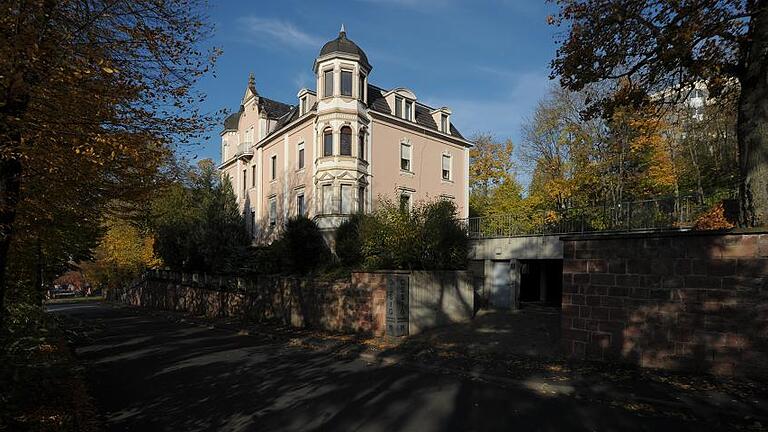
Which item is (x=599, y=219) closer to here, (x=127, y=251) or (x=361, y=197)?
(x=361, y=197)

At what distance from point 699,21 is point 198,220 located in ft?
88.6

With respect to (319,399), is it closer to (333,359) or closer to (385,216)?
(333,359)

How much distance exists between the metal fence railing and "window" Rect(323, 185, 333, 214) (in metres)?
8.81

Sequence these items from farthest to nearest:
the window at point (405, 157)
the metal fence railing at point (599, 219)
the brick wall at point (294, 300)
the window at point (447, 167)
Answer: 1. the window at point (447, 167)
2. the window at point (405, 157)
3. the brick wall at point (294, 300)
4. the metal fence railing at point (599, 219)

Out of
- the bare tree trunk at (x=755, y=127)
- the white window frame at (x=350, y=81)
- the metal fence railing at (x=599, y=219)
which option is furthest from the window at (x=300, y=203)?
the bare tree trunk at (x=755, y=127)

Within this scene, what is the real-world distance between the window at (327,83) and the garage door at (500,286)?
45.8 feet

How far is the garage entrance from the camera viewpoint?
19.7 meters

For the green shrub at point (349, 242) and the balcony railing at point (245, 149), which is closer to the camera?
the green shrub at point (349, 242)

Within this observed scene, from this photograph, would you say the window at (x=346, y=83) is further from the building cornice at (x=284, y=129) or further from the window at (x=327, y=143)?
the window at (x=327, y=143)

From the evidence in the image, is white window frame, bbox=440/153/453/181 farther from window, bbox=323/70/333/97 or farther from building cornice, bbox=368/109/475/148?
window, bbox=323/70/333/97

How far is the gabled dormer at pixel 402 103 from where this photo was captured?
28250 millimetres

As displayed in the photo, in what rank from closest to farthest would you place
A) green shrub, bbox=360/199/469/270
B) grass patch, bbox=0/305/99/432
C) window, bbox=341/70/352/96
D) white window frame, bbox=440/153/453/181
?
1. grass patch, bbox=0/305/99/432
2. green shrub, bbox=360/199/469/270
3. window, bbox=341/70/352/96
4. white window frame, bbox=440/153/453/181

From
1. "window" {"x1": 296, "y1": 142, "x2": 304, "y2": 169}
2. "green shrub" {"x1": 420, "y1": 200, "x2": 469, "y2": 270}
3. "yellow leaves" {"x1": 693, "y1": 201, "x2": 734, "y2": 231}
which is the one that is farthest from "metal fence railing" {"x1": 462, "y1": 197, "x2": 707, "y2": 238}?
"window" {"x1": 296, "y1": 142, "x2": 304, "y2": 169}

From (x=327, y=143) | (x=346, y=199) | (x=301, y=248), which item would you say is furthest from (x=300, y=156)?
(x=301, y=248)
